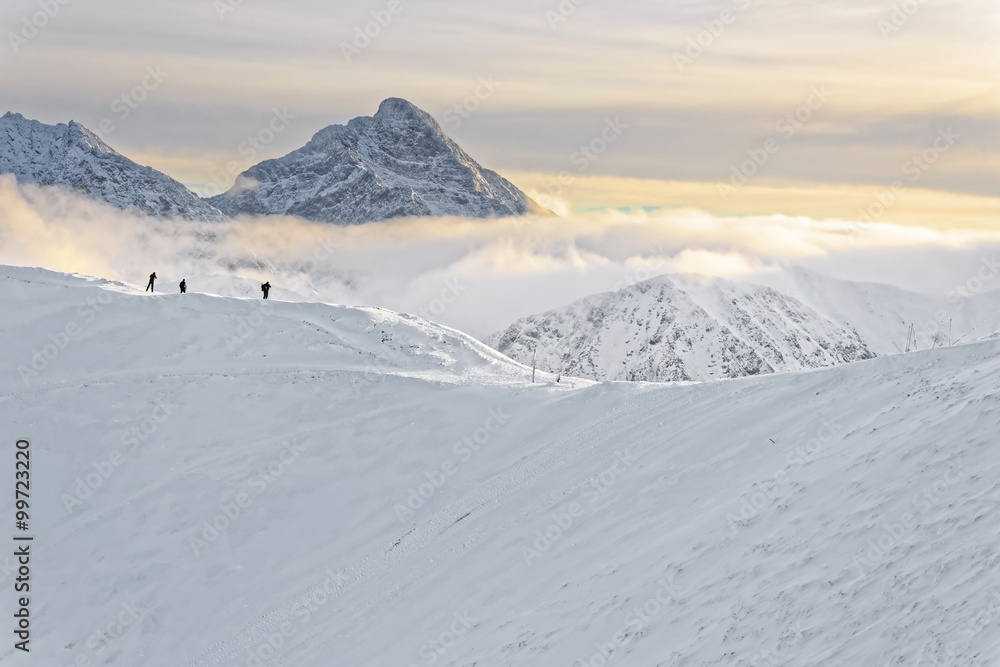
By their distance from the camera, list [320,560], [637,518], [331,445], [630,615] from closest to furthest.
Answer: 1. [630,615]
2. [637,518]
3. [320,560]
4. [331,445]

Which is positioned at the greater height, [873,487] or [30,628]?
[873,487]

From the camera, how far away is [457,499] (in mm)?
33688

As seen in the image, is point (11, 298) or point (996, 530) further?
point (11, 298)

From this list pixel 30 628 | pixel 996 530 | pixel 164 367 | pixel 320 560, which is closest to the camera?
pixel 996 530

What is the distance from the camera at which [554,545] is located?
27672 millimetres

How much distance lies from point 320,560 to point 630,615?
14.8 meters

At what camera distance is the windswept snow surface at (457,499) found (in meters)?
18.4

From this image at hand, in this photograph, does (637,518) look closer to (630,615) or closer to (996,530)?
(630,615)

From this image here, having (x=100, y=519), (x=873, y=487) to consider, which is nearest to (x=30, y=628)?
(x=100, y=519)

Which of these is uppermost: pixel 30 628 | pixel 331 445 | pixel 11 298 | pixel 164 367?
pixel 11 298

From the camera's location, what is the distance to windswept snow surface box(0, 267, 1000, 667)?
1838 centimetres

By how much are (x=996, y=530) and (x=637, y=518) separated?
11444 millimetres

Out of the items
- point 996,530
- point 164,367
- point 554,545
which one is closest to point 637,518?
point 554,545

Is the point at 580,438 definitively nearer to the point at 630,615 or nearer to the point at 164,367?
the point at 630,615
